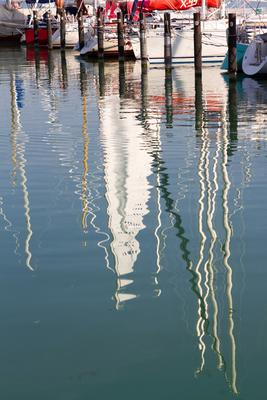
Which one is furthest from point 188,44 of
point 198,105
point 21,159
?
point 21,159

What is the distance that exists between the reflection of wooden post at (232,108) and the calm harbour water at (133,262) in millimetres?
95

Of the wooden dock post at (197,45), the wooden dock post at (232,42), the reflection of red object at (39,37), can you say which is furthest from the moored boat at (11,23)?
the wooden dock post at (232,42)

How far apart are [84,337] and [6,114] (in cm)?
1449

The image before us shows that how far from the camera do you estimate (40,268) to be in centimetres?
771

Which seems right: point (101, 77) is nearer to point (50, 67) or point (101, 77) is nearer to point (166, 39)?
point (166, 39)

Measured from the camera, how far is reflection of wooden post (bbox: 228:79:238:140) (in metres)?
16.3

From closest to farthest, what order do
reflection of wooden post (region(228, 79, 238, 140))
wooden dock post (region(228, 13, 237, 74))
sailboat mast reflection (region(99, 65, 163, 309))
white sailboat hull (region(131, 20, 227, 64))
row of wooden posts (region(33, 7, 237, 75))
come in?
sailboat mast reflection (region(99, 65, 163, 309))
reflection of wooden post (region(228, 79, 238, 140))
wooden dock post (region(228, 13, 237, 74))
row of wooden posts (region(33, 7, 237, 75))
white sailboat hull (region(131, 20, 227, 64))

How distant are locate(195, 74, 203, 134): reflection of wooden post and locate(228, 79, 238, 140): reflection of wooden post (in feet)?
2.03

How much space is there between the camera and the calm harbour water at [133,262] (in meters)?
5.51

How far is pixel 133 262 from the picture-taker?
25.9ft

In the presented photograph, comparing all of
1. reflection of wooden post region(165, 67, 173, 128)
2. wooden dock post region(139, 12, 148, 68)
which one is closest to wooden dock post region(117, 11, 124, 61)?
wooden dock post region(139, 12, 148, 68)

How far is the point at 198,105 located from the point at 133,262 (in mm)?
14079

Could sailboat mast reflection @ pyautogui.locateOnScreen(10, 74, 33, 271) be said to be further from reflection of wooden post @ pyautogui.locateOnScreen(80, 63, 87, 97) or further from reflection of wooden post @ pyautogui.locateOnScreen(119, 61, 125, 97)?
reflection of wooden post @ pyautogui.locateOnScreen(119, 61, 125, 97)

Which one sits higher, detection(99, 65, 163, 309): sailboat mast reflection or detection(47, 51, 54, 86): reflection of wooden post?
detection(47, 51, 54, 86): reflection of wooden post
